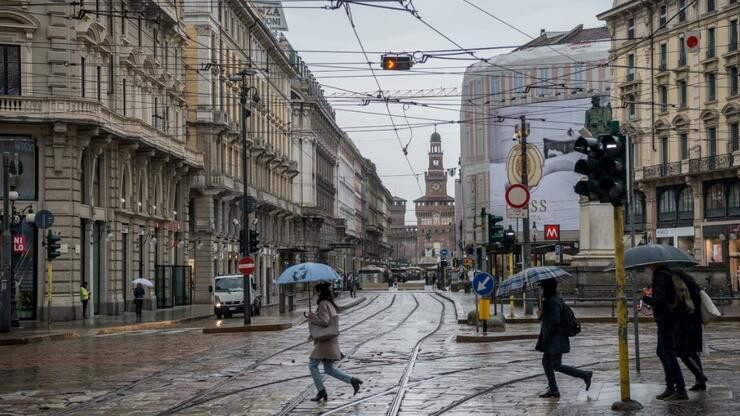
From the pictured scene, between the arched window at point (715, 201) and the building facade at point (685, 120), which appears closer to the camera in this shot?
the building facade at point (685, 120)

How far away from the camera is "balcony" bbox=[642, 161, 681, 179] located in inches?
2828

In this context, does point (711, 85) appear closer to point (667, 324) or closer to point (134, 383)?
point (134, 383)

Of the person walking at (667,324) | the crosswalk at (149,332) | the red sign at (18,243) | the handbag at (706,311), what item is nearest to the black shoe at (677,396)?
the person walking at (667,324)

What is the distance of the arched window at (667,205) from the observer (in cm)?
7381

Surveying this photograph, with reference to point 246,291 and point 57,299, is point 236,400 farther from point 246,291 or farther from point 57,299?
point 57,299

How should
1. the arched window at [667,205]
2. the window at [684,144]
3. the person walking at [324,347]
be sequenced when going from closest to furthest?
the person walking at [324,347] < the window at [684,144] < the arched window at [667,205]

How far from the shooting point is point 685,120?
70438 millimetres

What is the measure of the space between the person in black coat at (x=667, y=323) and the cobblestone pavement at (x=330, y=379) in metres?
0.28

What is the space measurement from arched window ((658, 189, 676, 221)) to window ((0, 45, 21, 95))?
141ft

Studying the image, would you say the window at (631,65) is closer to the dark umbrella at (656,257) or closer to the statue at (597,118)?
the statue at (597,118)

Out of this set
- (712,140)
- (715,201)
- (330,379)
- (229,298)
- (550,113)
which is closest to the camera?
(330,379)

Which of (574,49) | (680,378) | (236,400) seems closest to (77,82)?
(236,400)

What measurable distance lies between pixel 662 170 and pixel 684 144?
2.57m

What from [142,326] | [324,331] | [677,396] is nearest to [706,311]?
[677,396]
